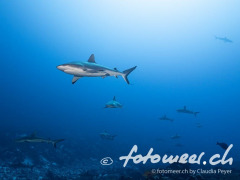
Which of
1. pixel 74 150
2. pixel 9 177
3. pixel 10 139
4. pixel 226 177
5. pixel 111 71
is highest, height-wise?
pixel 111 71

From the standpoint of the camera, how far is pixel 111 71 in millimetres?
10023

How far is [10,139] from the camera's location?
21.2 meters

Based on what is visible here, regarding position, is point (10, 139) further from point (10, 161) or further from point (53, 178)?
point (53, 178)

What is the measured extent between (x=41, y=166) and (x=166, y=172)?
10.9 m

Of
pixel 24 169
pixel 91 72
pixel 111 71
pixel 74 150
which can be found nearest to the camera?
pixel 91 72

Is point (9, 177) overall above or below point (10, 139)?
above

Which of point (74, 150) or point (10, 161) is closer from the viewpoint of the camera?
point (10, 161)

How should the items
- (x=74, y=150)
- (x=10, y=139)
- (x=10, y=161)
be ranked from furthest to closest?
1. (x=74, y=150)
2. (x=10, y=139)
3. (x=10, y=161)

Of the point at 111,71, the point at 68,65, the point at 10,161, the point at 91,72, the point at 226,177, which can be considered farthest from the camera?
the point at 10,161

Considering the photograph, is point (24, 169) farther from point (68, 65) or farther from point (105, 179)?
point (68, 65)

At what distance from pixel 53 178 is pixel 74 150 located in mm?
11978

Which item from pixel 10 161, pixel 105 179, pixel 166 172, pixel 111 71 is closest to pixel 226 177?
pixel 166 172

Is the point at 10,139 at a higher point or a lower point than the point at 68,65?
lower

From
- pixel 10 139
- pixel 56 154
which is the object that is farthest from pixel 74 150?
pixel 10 139
